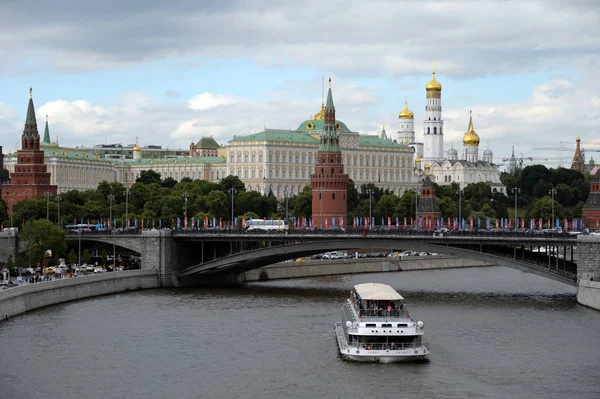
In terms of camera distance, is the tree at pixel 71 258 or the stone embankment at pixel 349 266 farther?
the stone embankment at pixel 349 266

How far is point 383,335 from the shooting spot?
60.5m

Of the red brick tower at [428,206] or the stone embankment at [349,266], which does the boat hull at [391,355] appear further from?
the red brick tower at [428,206]

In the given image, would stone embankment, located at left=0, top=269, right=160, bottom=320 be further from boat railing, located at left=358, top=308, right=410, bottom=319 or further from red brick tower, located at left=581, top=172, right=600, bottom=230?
red brick tower, located at left=581, top=172, right=600, bottom=230

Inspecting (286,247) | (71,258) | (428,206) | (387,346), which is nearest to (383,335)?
(387,346)

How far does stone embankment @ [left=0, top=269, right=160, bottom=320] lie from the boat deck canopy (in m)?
19.7

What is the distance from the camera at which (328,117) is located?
138375mm

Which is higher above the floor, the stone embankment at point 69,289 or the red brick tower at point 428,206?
the red brick tower at point 428,206

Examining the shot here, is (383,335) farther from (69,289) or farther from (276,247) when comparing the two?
(276,247)

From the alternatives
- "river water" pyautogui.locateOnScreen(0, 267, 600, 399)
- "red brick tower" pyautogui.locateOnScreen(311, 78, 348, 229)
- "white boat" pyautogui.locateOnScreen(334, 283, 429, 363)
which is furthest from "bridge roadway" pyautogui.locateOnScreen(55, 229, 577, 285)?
"red brick tower" pyautogui.locateOnScreen(311, 78, 348, 229)

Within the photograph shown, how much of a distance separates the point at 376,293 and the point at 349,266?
52.7 meters

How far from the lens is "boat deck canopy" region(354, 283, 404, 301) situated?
6344cm

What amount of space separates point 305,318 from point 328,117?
212ft

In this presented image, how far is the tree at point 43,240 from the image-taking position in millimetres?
102562

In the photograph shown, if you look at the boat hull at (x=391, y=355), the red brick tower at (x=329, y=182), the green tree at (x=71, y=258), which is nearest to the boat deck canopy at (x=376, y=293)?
the boat hull at (x=391, y=355)
